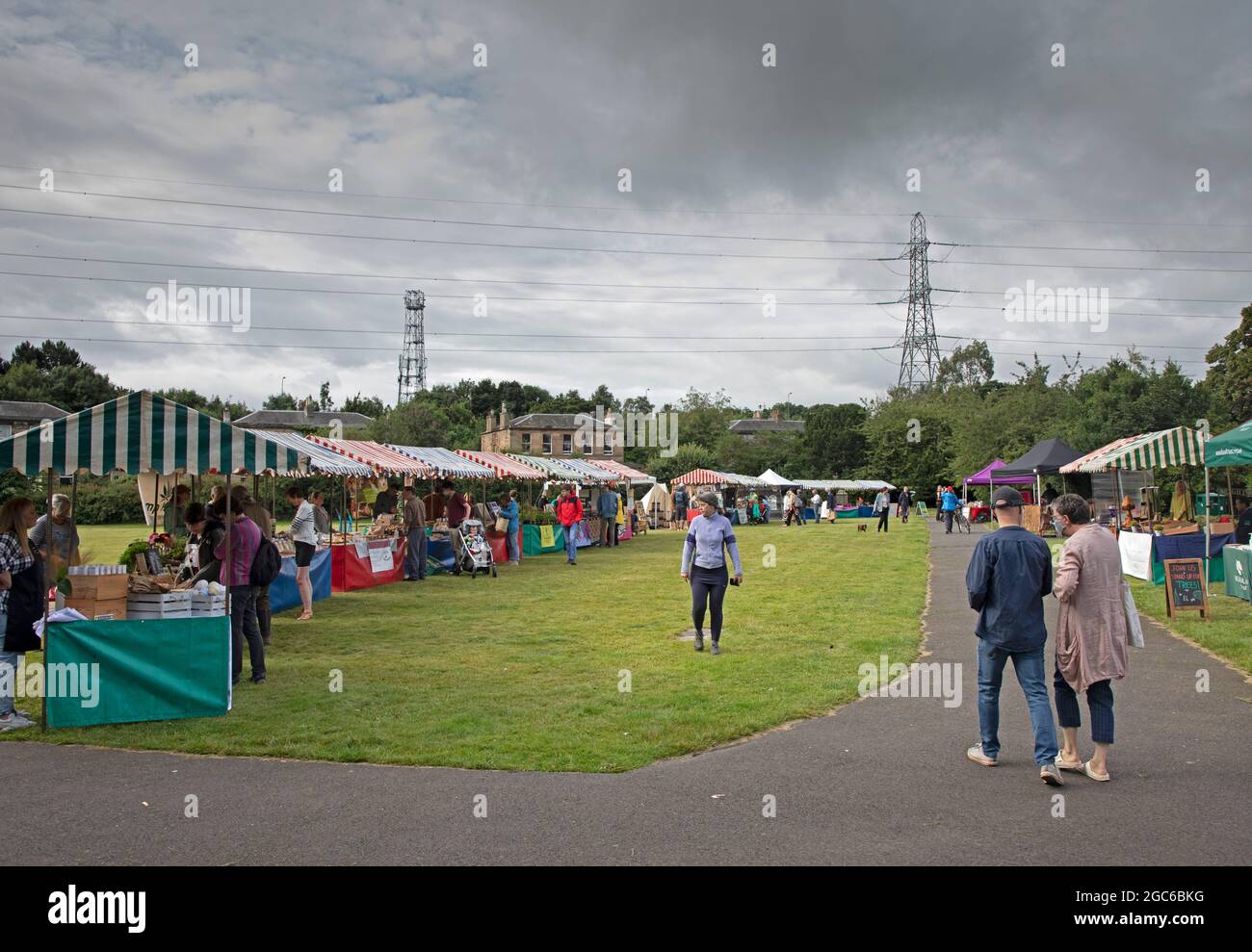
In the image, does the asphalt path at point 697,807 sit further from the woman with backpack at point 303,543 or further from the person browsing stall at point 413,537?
the person browsing stall at point 413,537

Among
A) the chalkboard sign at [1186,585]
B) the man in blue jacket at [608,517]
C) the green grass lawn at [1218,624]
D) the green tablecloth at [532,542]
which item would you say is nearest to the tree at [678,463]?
the man in blue jacket at [608,517]

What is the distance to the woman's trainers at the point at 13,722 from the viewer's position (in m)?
7.46

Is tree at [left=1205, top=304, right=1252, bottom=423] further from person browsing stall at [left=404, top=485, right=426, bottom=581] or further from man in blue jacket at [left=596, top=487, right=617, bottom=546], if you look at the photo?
person browsing stall at [left=404, top=485, right=426, bottom=581]

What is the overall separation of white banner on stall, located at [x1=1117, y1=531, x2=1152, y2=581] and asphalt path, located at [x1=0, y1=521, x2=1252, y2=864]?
35.9 feet

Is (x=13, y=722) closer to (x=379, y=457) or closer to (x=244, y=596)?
(x=244, y=596)

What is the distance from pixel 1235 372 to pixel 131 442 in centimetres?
5230

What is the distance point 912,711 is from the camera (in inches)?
311

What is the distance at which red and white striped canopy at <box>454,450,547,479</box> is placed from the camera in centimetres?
2727

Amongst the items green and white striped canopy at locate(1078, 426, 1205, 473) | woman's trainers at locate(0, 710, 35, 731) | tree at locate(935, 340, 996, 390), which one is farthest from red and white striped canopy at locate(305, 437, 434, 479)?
tree at locate(935, 340, 996, 390)

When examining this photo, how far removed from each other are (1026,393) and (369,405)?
8406 cm

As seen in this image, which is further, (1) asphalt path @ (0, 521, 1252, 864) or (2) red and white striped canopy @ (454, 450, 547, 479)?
(2) red and white striped canopy @ (454, 450, 547, 479)
